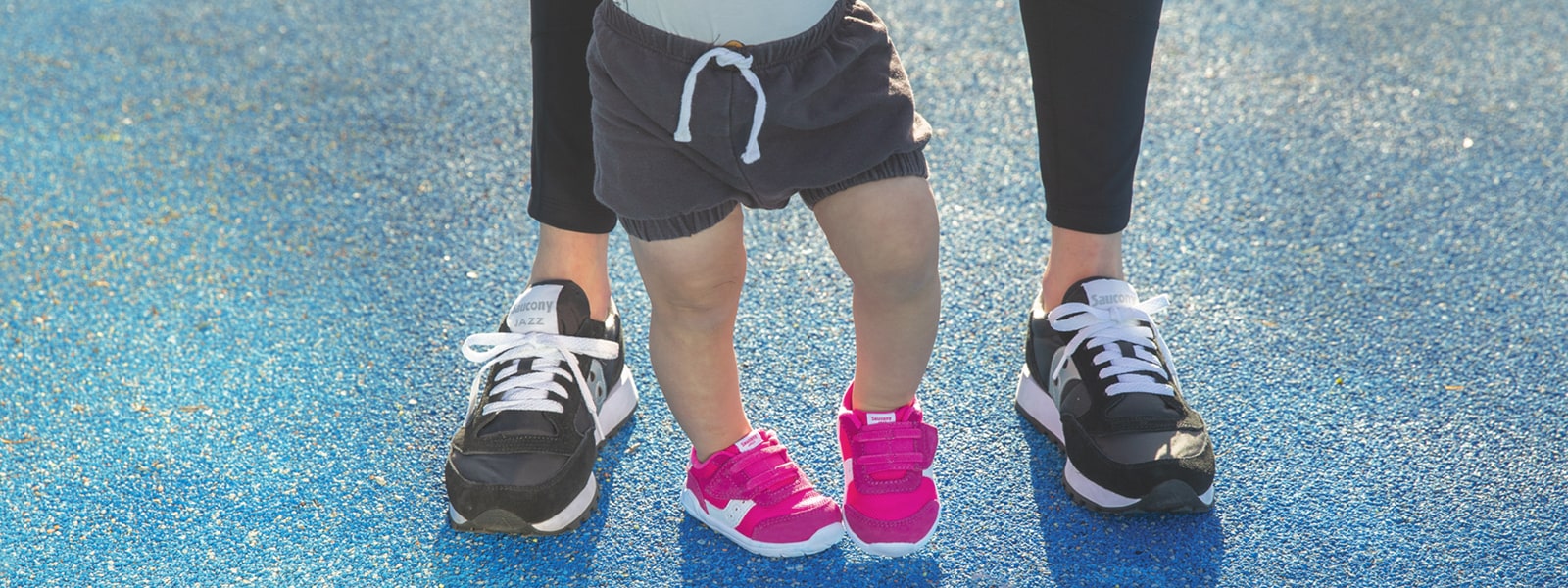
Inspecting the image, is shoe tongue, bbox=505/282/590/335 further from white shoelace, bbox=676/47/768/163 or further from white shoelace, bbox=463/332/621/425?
white shoelace, bbox=676/47/768/163

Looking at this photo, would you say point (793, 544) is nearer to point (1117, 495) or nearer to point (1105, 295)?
point (1117, 495)

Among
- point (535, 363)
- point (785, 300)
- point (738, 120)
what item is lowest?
point (785, 300)

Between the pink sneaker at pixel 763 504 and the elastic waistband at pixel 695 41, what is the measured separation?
420mm

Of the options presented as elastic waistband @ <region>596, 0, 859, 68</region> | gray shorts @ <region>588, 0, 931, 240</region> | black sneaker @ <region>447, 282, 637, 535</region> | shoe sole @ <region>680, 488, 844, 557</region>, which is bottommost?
shoe sole @ <region>680, 488, 844, 557</region>

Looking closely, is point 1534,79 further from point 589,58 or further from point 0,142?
point 0,142

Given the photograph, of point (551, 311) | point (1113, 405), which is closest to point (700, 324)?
point (551, 311)

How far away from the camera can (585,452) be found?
4.27 feet

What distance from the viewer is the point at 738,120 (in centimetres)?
104

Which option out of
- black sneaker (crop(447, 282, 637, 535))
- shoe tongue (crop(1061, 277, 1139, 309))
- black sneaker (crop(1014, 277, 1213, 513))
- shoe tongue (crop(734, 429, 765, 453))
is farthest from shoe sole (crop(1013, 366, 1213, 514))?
black sneaker (crop(447, 282, 637, 535))

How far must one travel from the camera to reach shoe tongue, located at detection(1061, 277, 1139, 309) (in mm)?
1396

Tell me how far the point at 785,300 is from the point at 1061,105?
47cm

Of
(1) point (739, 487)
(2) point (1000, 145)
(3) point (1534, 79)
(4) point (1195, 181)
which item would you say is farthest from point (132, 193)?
(3) point (1534, 79)

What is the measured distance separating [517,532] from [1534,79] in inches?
76.4

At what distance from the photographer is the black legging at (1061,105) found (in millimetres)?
1316
